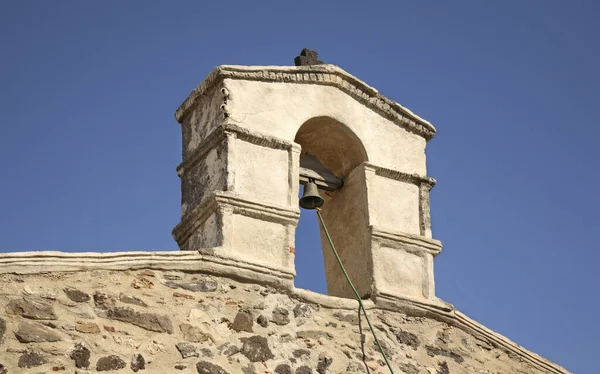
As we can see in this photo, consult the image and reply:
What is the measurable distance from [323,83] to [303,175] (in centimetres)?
66

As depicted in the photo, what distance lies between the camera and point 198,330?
7660 mm

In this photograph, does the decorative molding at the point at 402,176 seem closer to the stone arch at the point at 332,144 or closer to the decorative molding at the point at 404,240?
the stone arch at the point at 332,144

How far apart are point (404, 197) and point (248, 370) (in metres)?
2.05

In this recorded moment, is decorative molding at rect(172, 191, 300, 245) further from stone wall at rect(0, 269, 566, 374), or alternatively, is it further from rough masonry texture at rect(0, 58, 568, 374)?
stone wall at rect(0, 269, 566, 374)

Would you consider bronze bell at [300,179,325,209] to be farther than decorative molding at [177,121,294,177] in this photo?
Yes

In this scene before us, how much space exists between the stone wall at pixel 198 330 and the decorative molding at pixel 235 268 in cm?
3

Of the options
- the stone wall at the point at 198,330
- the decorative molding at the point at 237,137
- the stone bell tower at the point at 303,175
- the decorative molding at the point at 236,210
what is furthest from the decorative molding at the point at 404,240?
the decorative molding at the point at 237,137

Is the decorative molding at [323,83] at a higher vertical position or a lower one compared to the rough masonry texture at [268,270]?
higher

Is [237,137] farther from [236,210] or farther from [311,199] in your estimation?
[311,199]

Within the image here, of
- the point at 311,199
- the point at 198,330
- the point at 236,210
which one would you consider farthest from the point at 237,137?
the point at 198,330

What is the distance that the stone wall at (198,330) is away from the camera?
7.19m

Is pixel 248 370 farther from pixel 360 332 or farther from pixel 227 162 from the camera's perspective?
pixel 227 162

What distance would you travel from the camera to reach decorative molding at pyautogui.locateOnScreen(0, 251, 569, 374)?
742cm

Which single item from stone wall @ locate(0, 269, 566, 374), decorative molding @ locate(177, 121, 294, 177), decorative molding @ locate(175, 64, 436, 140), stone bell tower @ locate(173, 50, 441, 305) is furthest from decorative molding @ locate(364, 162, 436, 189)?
stone wall @ locate(0, 269, 566, 374)
